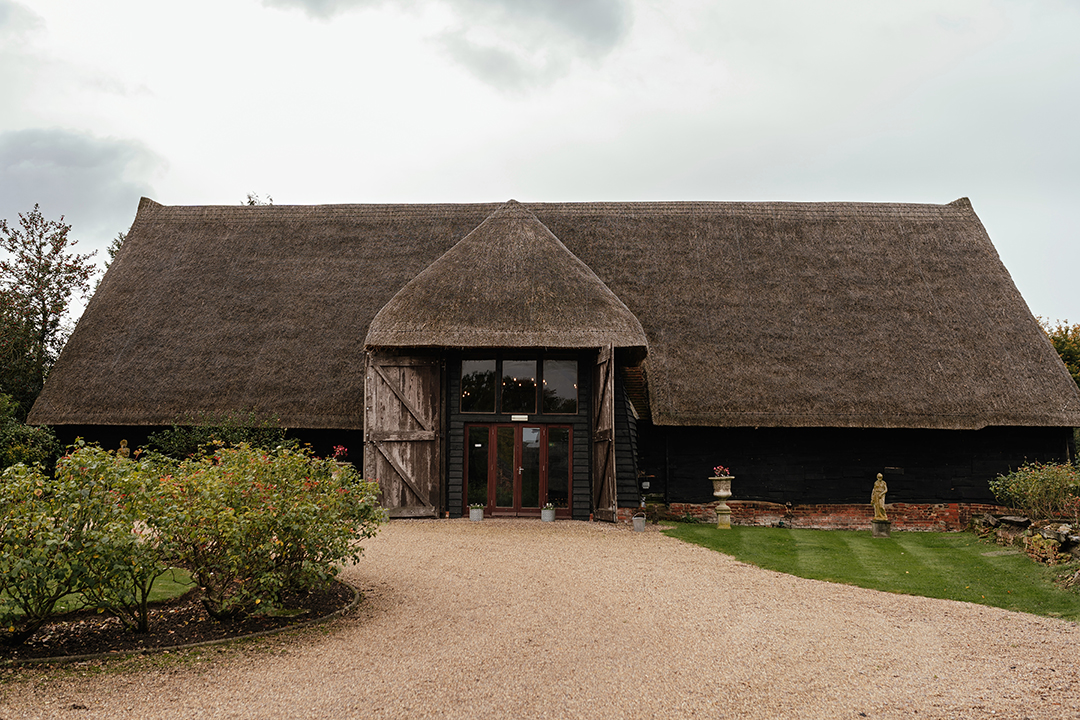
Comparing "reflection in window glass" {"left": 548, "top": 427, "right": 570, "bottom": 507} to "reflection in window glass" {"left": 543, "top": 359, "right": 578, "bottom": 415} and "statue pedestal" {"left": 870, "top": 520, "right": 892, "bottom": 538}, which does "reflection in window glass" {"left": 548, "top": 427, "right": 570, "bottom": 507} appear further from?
"statue pedestal" {"left": 870, "top": 520, "right": 892, "bottom": 538}

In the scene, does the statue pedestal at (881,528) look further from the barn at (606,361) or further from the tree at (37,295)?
the tree at (37,295)

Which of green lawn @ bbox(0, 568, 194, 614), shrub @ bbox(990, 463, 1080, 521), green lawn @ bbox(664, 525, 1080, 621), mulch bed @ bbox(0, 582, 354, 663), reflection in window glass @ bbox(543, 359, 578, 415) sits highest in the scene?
reflection in window glass @ bbox(543, 359, 578, 415)

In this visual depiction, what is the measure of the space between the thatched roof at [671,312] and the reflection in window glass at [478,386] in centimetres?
185

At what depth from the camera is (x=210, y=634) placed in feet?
22.3

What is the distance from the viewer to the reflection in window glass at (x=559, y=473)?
1518 cm

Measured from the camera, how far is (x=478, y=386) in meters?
15.4

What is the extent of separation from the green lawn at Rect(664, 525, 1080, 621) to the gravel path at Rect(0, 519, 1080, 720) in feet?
2.52

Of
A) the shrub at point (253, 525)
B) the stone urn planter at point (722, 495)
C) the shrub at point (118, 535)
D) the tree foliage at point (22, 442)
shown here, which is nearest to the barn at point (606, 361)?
the tree foliage at point (22, 442)

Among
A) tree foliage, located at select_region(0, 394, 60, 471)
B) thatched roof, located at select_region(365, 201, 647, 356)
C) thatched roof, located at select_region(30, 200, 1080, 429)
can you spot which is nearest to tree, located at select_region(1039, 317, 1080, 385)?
thatched roof, located at select_region(30, 200, 1080, 429)

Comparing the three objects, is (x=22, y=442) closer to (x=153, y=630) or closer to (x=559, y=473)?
(x=559, y=473)

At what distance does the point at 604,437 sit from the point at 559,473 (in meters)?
1.31

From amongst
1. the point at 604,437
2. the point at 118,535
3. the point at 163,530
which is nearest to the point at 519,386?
the point at 604,437

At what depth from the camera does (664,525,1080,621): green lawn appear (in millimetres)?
9281

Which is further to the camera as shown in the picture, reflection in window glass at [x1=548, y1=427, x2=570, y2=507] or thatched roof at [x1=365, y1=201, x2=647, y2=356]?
reflection in window glass at [x1=548, y1=427, x2=570, y2=507]
